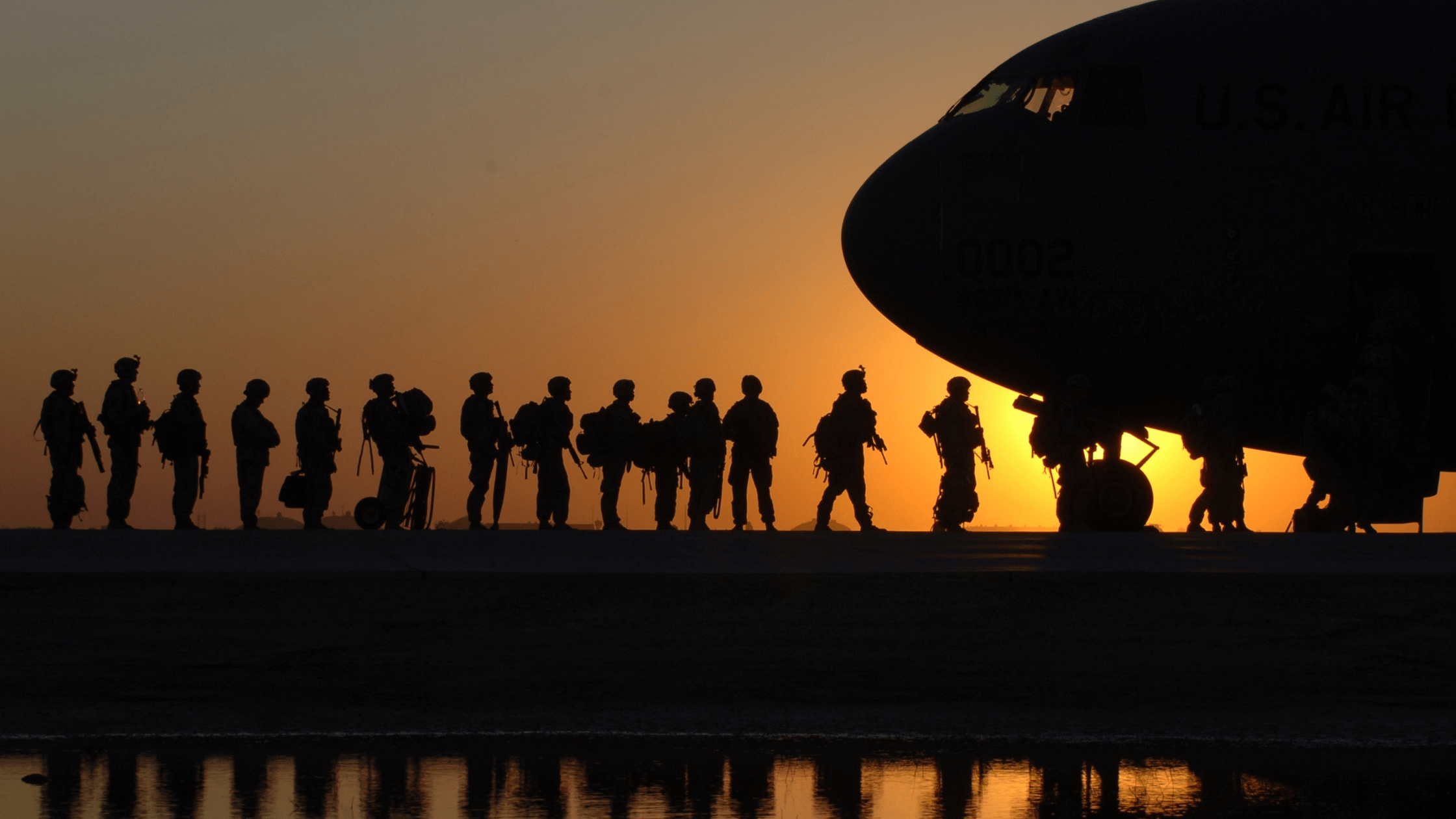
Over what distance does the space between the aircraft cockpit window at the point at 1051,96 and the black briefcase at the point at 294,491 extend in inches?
339

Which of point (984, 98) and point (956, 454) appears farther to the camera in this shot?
point (956, 454)

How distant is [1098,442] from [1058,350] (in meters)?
1.20

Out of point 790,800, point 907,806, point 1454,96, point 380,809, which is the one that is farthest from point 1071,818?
point 1454,96

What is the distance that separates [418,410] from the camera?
18312mm

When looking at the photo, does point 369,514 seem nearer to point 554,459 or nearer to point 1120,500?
point 554,459

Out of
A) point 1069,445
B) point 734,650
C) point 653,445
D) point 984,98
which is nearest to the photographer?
point 734,650

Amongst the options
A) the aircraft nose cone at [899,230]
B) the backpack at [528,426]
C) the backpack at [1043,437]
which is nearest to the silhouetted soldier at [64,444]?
the backpack at [528,426]

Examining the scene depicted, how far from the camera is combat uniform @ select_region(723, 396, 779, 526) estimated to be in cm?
1942

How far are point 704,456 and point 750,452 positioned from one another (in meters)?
0.63

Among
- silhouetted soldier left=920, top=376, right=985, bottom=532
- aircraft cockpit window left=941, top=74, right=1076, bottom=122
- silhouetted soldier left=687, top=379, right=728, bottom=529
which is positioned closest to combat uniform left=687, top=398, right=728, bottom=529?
silhouetted soldier left=687, top=379, right=728, bottom=529

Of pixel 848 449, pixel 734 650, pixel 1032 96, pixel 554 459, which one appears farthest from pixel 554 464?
pixel 734 650

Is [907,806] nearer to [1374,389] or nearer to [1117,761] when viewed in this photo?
[1117,761]

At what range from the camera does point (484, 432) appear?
61.3 ft

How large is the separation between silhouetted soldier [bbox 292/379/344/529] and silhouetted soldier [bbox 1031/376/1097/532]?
7643 mm
